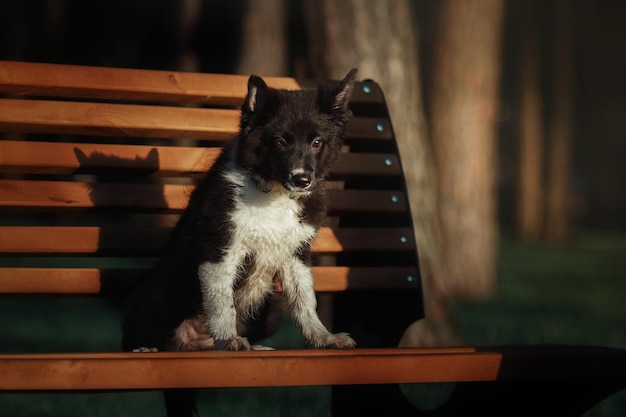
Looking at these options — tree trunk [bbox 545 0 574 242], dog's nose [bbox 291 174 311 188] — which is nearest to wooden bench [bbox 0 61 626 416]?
dog's nose [bbox 291 174 311 188]

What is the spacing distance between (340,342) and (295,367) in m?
1.04

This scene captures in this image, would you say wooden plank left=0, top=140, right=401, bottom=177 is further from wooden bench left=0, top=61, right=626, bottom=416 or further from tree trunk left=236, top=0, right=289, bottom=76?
tree trunk left=236, top=0, right=289, bottom=76

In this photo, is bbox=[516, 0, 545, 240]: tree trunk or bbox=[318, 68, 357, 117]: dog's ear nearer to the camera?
bbox=[318, 68, 357, 117]: dog's ear

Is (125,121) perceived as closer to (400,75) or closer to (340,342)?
(340,342)

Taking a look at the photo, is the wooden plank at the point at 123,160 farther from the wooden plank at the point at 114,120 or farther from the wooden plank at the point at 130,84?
the wooden plank at the point at 130,84

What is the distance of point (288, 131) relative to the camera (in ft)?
15.2

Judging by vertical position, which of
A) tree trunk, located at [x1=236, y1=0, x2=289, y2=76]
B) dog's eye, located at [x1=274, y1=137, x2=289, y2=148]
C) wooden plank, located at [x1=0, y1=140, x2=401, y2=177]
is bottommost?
wooden plank, located at [x1=0, y1=140, x2=401, y2=177]

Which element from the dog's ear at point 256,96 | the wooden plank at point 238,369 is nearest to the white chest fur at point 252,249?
the dog's ear at point 256,96

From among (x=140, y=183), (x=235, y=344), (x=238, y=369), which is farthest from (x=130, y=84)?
(x=238, y=369)

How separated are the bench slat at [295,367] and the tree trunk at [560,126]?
1940 cm

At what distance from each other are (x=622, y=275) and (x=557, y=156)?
8069 mm

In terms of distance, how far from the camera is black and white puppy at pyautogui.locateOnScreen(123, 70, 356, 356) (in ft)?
15.2

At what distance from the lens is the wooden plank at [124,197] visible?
5.12 m

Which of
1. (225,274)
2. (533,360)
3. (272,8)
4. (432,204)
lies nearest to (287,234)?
(225,274)
